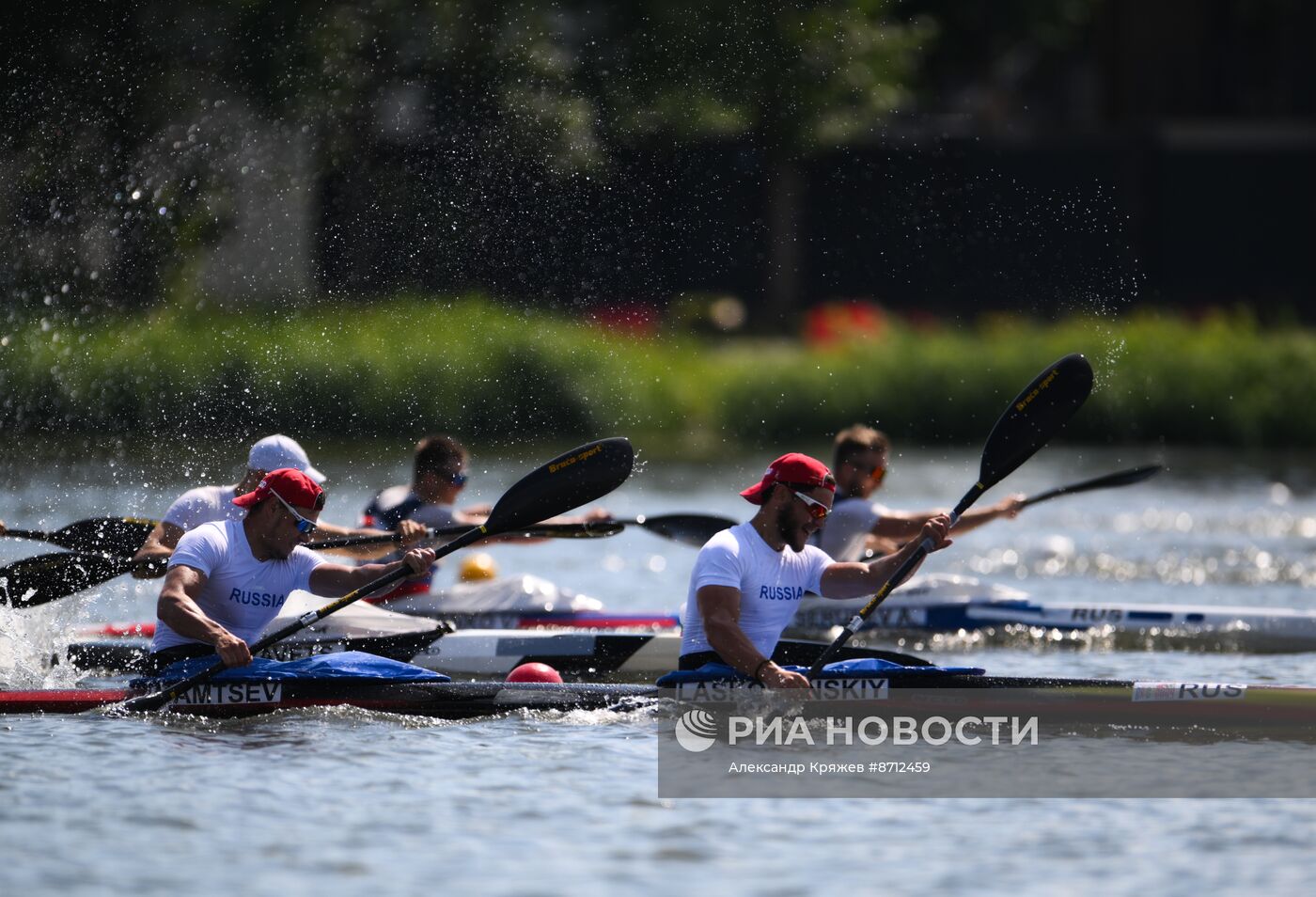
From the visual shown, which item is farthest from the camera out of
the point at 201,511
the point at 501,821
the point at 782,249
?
the point at 782,249

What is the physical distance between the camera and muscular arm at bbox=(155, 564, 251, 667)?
9.36 metres

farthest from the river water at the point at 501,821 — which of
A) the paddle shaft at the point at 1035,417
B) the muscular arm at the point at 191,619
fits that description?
the paddle shaft at the point at 1035,417

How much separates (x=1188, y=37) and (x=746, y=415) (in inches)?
843

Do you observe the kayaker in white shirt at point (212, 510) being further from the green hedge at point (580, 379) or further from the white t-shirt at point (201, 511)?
the green hedge at point (580, 379)

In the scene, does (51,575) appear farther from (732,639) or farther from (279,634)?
(732,639)

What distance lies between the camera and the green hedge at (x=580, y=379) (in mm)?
25000

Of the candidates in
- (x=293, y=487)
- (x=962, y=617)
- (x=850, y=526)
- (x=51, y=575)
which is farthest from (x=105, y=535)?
(x=962, y=617)

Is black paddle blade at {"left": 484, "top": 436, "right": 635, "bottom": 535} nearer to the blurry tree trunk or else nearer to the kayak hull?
the kayak hull

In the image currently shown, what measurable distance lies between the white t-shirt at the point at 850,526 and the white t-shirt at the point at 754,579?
3.03 meters

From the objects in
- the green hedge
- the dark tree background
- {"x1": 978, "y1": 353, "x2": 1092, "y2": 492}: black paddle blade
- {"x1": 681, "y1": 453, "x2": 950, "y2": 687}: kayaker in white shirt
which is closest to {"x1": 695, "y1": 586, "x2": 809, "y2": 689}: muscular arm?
{"x1": 681, "y1": 453, "x2": 950, "y2": 687}: kayaker in white shirt

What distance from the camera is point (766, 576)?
938cm

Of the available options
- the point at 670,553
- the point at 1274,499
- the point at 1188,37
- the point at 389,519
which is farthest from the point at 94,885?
the point at 1188,37

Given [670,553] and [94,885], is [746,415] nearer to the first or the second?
[670,553]

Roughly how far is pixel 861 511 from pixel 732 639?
3.65 metres
